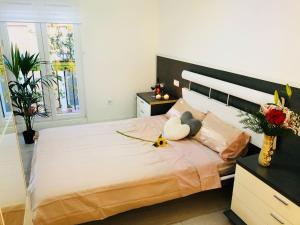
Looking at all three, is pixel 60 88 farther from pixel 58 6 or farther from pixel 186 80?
pixel 186 80

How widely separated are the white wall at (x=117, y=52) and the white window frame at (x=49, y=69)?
0.33ft

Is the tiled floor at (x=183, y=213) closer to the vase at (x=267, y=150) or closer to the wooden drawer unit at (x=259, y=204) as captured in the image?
the wooden drawer unit at (x=259, y=204)

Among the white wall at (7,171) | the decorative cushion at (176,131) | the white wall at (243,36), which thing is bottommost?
the decorative cushion at (176,131)

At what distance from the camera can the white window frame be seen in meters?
3.56

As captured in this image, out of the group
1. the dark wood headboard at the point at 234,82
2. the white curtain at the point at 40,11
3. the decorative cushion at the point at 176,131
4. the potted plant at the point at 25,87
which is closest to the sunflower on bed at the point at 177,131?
the decorative cushion at the point at 176,131

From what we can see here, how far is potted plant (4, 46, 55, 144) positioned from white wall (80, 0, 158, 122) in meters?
0.80

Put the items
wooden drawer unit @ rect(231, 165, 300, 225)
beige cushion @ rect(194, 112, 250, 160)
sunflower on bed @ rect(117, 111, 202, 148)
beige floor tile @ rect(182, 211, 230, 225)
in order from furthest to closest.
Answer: sunflower on bed @ rect(117, 111, 202, 148)
beige cushion @ rect(194, 112, 250, 160)
beige floor tile @ rect(182, 211, 230, 225)
wooden drawer unit @ rect(231, 165, 300, 225)

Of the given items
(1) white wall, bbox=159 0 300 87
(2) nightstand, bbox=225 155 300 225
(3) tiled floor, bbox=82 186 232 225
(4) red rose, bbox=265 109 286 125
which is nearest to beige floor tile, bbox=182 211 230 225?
(3) tiled floor, bbox=82 186 232 225

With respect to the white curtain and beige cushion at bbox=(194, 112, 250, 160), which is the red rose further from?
the white curtain

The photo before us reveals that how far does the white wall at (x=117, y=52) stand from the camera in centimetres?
388

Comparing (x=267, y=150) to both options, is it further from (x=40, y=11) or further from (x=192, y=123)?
(x=40, y=11)

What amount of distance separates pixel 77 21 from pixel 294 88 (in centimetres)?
319

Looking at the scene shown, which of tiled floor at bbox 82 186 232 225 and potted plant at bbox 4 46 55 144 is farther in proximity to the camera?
potted plant at bbox 4 46 55 144

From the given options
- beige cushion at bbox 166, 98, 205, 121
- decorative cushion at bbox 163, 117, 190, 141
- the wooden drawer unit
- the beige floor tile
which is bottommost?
the beige floor tile
